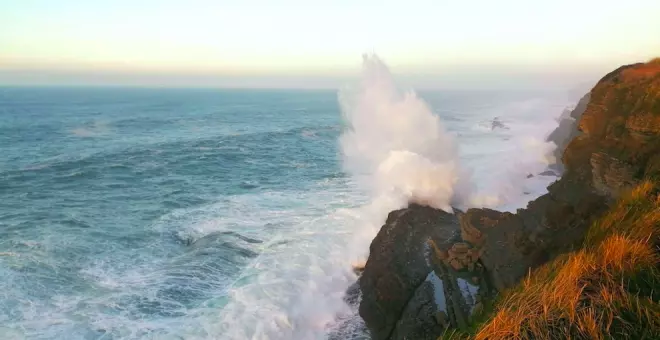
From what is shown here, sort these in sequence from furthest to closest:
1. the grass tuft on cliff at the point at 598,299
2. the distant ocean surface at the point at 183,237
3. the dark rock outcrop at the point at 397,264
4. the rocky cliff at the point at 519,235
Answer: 1. the distant ocean surface at the point at 183,237
2. the dark rock outcrop at the point at 397,264
3. the rocky cliff at the point at 519,235
4. the grass tuft on cliff at the point at 598,299

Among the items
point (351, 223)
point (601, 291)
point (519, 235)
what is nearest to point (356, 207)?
point (351, 223)

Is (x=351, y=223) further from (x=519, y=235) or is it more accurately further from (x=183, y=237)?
(x=519, y=235)

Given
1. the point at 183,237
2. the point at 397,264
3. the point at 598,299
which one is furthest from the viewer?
the point at 183,237

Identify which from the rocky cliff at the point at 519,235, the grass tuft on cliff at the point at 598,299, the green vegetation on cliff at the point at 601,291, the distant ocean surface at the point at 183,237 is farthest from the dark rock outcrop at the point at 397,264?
the grass tuft on cliff at the point at 598,299

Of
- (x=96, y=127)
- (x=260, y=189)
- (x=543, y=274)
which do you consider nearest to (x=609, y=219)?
(x=543, y=274)

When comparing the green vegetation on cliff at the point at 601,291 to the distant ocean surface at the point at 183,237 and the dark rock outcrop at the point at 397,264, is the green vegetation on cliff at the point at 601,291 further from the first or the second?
the distant ocean surface at the point at 183,237

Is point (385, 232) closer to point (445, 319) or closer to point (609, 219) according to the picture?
point (445, 319)
